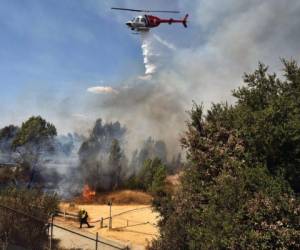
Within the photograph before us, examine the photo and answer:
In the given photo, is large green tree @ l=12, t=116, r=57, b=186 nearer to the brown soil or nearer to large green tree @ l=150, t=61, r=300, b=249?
the brown soil

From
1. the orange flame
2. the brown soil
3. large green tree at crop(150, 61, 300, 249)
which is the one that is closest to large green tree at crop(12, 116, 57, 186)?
the orange flame

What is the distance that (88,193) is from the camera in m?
67.8

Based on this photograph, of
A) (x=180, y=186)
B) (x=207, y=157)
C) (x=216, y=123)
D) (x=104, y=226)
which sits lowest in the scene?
(x=104, y=226)

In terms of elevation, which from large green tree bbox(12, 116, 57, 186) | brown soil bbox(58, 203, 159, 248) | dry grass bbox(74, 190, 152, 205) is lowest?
brown soil bbox(58, 203, 159, 248)

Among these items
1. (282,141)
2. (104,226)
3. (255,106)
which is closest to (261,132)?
(282,141)

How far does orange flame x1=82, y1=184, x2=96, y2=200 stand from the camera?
66.3 metres

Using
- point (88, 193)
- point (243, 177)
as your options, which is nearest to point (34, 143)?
A: point (88, 193)

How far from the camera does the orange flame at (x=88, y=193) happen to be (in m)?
66.3

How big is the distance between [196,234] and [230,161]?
357cm

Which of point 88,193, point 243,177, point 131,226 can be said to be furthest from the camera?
point 88,193

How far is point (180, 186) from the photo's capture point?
878 inches

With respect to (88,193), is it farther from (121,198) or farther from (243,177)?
(243,177)

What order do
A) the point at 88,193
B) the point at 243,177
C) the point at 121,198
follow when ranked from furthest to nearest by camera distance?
the point at 88,193 < the point at 121,198 < the point at 243,177

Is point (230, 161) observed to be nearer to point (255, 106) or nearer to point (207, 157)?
point (207, 157)
